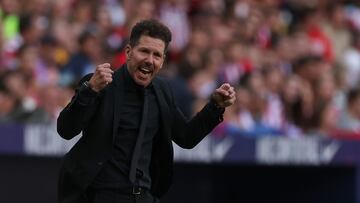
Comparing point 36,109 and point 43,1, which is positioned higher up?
point 43,1

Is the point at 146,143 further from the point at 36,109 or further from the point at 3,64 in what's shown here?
the point at 3,64

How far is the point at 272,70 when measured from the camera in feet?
40.1

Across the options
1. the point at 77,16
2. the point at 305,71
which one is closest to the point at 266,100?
the point at 305,71

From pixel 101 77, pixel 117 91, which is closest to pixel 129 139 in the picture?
pixel 117 91

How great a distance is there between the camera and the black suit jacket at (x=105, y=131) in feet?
18.0

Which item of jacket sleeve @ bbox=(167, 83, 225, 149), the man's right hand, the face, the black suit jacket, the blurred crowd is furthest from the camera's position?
the blurred crowd

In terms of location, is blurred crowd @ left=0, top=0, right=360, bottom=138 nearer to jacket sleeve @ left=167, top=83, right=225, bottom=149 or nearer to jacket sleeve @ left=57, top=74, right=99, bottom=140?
jacket sleeve @ left=167, top=83, right=225, bottom=149

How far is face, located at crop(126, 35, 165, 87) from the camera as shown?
5656 millimetres

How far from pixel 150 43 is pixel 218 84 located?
19.9 feet

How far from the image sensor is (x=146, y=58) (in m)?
5.64

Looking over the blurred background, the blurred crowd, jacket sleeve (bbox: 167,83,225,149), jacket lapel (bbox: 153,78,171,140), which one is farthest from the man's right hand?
the blurred crowd

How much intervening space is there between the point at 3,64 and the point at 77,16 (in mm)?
1530

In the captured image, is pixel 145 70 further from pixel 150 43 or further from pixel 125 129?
pixel 125 129

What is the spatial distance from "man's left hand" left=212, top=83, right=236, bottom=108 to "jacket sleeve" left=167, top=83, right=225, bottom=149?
0.05 metres
